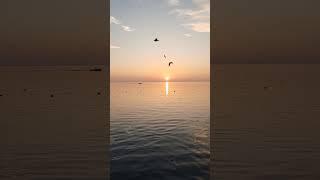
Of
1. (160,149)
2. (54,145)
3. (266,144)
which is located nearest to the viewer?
(160,149)

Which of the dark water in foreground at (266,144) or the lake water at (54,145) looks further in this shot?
the lake water at (54,145)

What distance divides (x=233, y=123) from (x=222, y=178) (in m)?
18.3

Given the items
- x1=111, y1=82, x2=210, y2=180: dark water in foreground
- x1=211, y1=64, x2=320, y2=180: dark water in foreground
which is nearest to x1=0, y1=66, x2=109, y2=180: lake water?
x1=111, y1=82, x2=210, y2=180: dark water in foreground

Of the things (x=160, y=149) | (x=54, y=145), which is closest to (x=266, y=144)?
(x=160, y=149)

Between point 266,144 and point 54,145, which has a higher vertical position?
point 266,144

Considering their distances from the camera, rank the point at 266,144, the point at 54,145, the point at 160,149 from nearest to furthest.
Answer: the point at 160,149
the point at 266,144
the point at 54,145

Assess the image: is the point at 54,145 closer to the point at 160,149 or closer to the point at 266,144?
the point at 160,149

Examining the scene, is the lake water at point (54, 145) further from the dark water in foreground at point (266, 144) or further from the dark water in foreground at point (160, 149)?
the dark water in foreground at point (266, 144)

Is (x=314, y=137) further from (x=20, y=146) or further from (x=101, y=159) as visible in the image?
(x=20, y=146)

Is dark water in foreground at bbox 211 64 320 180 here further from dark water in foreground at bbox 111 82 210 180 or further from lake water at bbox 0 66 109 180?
lake water at bbox 0 66 109 180

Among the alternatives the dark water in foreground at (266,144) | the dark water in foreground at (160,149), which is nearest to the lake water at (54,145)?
the dark water in foreground at (160,149)

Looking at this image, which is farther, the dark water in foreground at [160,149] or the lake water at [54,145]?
the lake water at [54,145]

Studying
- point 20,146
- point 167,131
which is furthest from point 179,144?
point 20,146

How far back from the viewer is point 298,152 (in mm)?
22812
